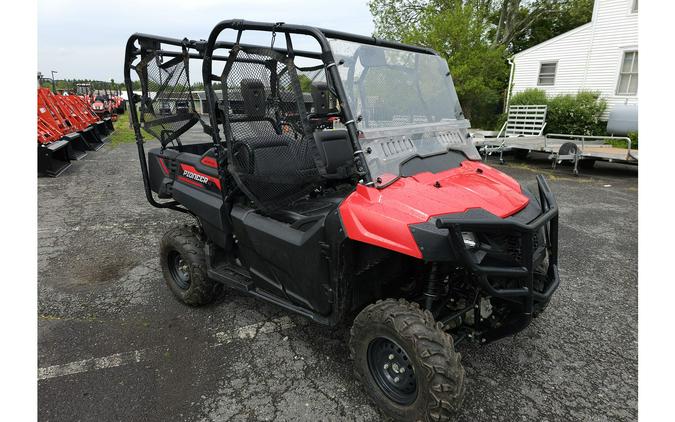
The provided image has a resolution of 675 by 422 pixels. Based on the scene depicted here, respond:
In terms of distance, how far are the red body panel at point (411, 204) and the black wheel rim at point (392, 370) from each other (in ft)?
2.00

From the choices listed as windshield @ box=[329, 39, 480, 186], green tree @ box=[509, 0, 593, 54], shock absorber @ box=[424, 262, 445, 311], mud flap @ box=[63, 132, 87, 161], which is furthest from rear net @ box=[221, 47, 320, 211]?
green tree @ box=[509, 0, 593, 54]

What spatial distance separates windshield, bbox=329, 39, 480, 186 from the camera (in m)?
2.44

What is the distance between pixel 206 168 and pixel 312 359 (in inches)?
65.8

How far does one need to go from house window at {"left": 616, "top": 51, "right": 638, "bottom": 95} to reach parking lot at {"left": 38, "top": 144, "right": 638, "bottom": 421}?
1166cm

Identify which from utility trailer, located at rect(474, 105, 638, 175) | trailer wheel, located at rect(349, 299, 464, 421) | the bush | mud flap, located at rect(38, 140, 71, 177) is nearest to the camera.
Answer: trailer wheel, located at rect(349, 299, 464, 421)

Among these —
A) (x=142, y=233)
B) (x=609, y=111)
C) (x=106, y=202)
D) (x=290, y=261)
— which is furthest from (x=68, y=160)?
(x=609, y=111)

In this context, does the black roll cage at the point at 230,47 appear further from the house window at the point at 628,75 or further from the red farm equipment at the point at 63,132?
the house window at the point at 628,75

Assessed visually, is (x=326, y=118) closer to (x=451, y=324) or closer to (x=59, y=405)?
(x=451, y=324)

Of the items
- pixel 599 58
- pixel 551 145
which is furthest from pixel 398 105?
pixel 599 58

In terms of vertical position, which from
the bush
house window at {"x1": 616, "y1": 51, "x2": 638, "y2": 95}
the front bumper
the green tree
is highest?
the green tree

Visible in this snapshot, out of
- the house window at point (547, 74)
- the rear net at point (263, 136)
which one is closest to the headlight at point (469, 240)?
the rear net at point (263, 136)

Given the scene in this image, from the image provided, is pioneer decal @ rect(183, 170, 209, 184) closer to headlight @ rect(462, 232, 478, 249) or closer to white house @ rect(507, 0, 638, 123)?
headlight @ rect(462, 232, 478, 249)

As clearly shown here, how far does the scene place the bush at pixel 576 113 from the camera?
14062 millimetres

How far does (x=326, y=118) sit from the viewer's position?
356cm
